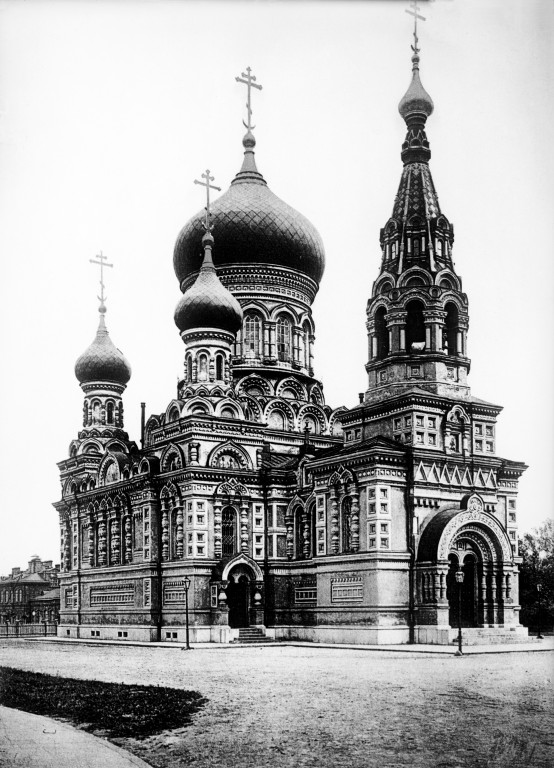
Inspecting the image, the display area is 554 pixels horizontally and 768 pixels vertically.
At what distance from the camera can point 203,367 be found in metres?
37.8

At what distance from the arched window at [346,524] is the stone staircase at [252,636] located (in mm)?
4939

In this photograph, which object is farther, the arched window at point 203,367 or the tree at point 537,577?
the tree at point 537,577

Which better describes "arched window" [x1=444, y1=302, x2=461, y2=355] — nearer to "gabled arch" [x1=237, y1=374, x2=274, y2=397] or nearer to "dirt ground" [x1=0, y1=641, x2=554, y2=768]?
"gabled arch" [x1=237, y1=374, x2=274, y2=397]

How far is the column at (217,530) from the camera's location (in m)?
35.2

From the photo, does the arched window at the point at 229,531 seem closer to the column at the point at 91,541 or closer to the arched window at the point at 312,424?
the arched window at the point at 312,424

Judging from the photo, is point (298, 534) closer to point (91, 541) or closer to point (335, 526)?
point (335, 526)

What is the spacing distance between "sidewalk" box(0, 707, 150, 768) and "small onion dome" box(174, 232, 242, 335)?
26.4 meters

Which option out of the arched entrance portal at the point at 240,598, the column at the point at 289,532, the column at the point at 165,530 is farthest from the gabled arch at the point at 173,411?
the arched entrance portal at the point at 240,598

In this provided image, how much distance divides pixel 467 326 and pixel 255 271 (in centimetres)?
1132

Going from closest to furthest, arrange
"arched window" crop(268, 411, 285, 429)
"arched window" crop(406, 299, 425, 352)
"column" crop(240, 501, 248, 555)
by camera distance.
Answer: "arched window" crop(406, 299, 425, 352) → "column" crop(240, 501, 248, 555) → "arched window" crop(268, 411, 285, 429)

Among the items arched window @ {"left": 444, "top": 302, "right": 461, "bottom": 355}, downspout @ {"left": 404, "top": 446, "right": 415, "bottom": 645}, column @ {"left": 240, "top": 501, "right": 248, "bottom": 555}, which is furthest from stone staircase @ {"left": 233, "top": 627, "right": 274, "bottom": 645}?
arched window @ {"left": 444, "top": 302, "right": 461, "bottom": 355}

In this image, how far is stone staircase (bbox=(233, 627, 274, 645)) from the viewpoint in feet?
111

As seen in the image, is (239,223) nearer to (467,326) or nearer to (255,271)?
(255,271)

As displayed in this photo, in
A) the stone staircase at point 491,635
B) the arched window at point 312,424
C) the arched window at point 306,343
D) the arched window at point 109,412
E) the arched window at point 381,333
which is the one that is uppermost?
the arched window at point 306,343
